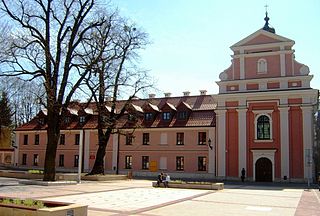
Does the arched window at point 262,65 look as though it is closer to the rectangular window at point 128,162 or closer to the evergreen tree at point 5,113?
the rectangular window at point 128,162

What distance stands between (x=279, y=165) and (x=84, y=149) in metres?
23.9

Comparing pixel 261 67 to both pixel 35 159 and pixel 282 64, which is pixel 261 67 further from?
pixel 35 159

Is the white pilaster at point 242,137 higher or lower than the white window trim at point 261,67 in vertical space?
lower

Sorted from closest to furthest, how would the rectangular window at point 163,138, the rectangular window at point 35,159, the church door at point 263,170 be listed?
the church door at point 263,170 < the rectangular window at point 163,138 < the rectangular window at point 35,159

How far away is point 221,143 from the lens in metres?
40.2

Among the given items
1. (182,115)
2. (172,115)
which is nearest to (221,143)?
(182,115)

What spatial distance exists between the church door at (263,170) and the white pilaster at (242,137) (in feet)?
4.42

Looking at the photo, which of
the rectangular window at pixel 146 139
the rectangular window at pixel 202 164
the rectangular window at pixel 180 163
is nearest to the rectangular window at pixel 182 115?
the rectangular window at pixel 146 139

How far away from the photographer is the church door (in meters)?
38.0

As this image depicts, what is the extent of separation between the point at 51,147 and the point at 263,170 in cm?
2095

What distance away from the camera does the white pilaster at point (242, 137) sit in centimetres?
3891

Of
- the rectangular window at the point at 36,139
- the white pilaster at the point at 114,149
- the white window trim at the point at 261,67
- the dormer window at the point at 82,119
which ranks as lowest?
the white pilaster at the point at 114,149

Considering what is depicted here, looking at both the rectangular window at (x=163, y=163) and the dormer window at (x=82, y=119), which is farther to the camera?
the dormer window at (x=82, y=119)

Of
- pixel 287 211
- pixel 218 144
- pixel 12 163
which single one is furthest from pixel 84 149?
pixel 287 211
